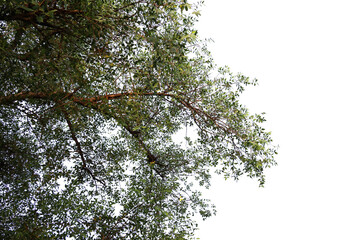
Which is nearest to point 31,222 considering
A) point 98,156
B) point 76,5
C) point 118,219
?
point 118,219

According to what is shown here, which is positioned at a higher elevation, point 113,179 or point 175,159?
point 175,159

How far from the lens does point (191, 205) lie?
32.8ft

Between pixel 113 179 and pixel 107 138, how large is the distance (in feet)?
4.50

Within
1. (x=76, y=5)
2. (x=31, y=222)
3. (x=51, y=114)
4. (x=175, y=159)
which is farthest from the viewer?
(x=175, y=159)

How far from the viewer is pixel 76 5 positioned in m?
5.02

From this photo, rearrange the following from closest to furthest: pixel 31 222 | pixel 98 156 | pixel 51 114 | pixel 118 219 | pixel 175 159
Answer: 1. pixel 118 219
2. pixel 31 222
3. pixel 51 114
4. pixel 98 156
5. pixel 175 159

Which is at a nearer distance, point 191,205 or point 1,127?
point 1,127

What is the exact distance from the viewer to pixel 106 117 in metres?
6.88

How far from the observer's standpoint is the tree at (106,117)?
5281 mm

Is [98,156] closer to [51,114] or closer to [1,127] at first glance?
[51,114]

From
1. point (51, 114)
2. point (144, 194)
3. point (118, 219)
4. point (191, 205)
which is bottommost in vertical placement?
point (118, 219)

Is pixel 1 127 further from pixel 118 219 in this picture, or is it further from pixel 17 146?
pixel 118 219

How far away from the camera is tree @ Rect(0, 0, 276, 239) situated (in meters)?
5.28

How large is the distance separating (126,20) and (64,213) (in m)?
4.30
